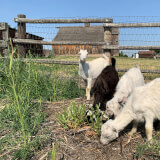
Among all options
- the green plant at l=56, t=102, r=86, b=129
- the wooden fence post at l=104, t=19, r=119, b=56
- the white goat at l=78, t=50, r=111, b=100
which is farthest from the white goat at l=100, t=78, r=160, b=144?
the wooden fence post at l=104, t=19, r=119, b=56

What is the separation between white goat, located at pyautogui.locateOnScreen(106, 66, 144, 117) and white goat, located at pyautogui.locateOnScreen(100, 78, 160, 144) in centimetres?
29

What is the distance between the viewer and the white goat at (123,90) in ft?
11.0

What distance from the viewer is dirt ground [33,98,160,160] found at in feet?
8.29

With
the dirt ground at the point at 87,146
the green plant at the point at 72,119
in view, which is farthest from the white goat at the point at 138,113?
the green plant at the point at 72,119

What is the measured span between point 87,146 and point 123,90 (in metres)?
1.62

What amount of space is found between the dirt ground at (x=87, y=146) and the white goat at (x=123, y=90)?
48 cm

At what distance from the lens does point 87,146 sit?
2793mm

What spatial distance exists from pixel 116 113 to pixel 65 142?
1.14 m

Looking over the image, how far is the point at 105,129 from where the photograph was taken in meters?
2.79

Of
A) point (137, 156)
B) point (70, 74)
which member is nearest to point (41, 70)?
point (70, 74)

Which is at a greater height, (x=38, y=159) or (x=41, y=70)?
(x=41, y=70)

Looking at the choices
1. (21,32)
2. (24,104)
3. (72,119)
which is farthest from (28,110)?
(21,32)

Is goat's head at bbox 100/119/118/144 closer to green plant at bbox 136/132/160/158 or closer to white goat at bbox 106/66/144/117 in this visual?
green plant at bbox 136/132/160/158

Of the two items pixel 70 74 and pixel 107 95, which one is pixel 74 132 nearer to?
pixel 107 95
